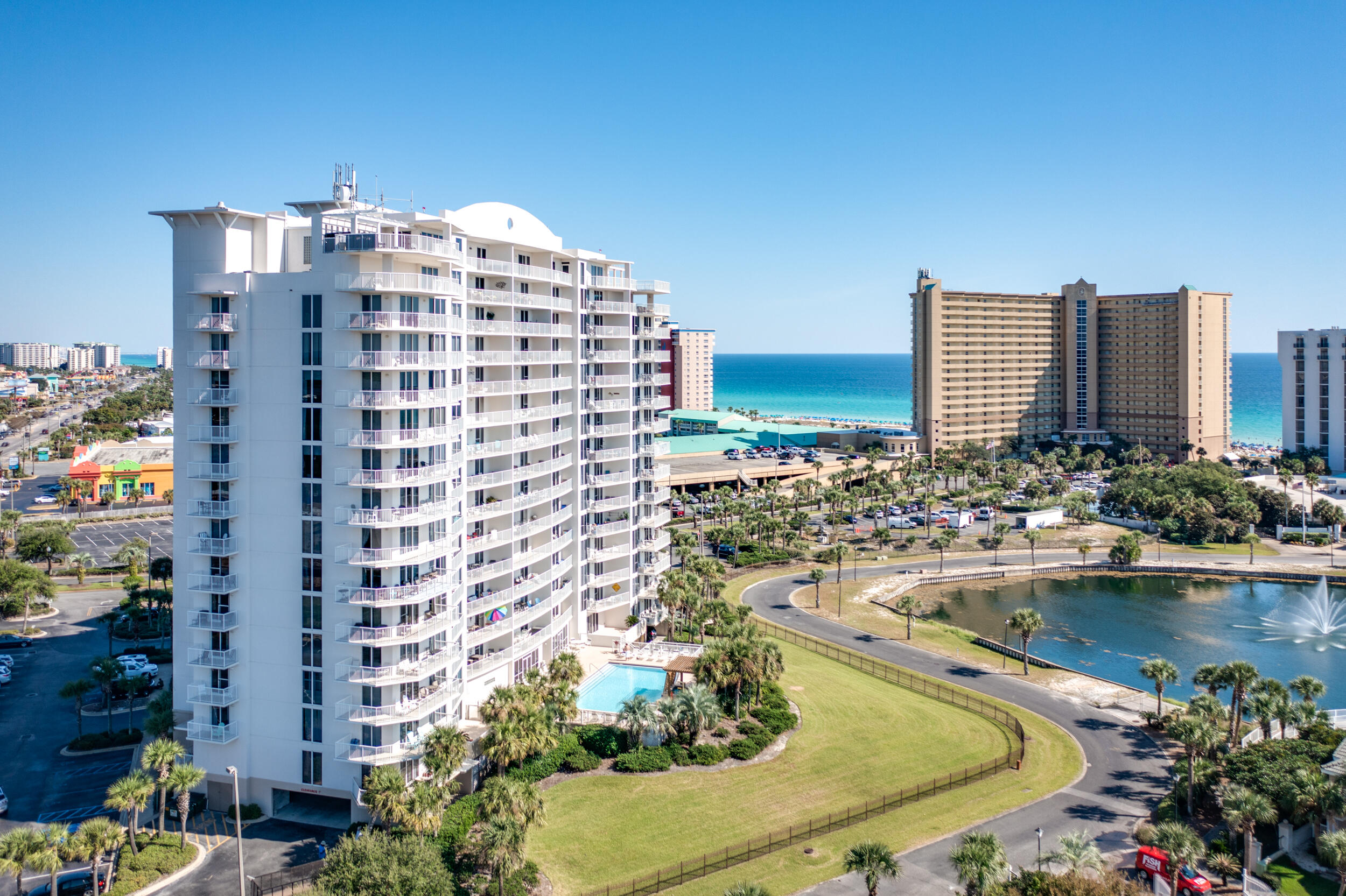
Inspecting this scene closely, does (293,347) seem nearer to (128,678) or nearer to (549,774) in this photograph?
(549,774)

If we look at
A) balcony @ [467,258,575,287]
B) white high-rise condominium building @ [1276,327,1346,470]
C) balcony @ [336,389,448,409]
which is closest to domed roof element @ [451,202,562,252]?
balcony @ [467,258,575,287]

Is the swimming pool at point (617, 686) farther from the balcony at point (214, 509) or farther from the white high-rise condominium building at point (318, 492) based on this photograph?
the balcony at point (214, 509)

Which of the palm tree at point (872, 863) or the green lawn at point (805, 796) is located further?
the green lawn at point (805, 796)

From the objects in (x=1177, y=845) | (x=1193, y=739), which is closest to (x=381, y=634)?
(x=1177, y=845)

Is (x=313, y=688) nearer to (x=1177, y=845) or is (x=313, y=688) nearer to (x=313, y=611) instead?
(x=313, y=611)

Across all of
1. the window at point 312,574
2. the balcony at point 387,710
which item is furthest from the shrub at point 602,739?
the window at point 312,574

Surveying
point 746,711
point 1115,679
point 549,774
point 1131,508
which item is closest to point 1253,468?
point 1131,508

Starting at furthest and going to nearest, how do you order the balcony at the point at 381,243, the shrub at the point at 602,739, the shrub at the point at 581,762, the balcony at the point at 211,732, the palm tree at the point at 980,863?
the shrub at the point at 602,739, the shrub at the point at 581,762, the balcony at the point at 211,732, the balcony at the point at 381,243, the palm tree at the point at 980,863
